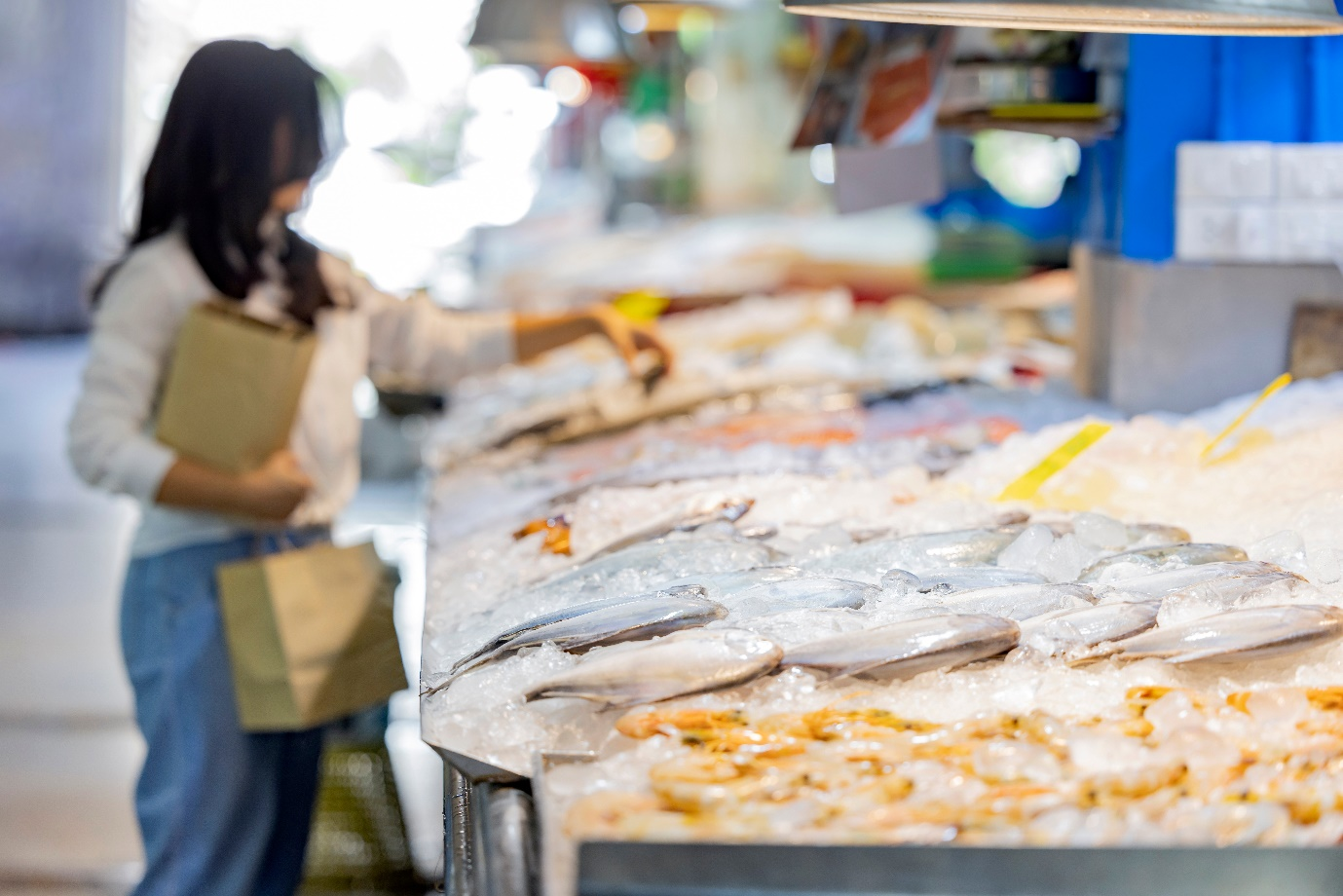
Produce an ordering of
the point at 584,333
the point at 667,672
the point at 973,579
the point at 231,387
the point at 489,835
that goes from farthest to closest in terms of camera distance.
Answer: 1. the point at 584,333
2. the point at 231,387
3. the point at 973,579
4. the point at 667,672
5. the point at 489,835

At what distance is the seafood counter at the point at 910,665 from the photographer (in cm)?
117

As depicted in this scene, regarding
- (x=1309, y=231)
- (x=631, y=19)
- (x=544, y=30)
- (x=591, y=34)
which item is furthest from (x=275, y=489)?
(x=631, y=19)

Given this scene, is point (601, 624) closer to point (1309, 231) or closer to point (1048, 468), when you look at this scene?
point (1048, 468)

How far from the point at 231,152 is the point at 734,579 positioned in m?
1.40

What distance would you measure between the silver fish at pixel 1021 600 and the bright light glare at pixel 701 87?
735 centimetres

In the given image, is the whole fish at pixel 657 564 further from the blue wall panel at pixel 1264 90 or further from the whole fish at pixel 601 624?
the blue wall panel at pixel 1264 90

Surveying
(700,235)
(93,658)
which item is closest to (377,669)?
(93,658)

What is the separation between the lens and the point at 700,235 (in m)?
6.88

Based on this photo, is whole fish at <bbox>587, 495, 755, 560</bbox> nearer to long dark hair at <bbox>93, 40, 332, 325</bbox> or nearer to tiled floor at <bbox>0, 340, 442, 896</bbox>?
long dark hair at <bbox>93, 40, 332, 325</bbox>

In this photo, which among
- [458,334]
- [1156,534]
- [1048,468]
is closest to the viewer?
[1156,534]

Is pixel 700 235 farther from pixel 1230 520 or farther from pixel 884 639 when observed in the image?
pixel 884 639

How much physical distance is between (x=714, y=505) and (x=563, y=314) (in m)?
1.33

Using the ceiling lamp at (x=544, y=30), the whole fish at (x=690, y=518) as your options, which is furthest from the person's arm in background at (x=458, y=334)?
the ceiling lamp at (x=544, y=30)

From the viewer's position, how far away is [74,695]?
14.9 ft
